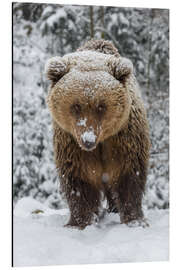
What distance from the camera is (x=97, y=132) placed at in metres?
4.26

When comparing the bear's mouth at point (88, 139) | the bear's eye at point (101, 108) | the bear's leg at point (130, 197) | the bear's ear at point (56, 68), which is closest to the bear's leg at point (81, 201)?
the bear's leg at point (130, 197)

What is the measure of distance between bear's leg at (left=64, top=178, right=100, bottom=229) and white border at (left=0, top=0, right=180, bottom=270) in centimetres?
45

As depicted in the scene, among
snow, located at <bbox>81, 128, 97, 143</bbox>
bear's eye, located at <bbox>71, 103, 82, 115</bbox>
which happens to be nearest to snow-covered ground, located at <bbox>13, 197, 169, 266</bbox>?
snow, located at <bbox>81, 128, 97, 143</bbox>

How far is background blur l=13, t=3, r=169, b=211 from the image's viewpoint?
5094 millimetres

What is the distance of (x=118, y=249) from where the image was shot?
4.95m

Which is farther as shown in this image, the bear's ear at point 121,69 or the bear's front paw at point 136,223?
the bear's front paw at point 136,223

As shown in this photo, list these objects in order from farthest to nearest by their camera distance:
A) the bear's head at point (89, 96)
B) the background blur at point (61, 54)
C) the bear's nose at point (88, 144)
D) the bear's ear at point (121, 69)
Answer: the background blur at point (61, 54), the bear's ear at point (121, 69), the bear's head at point (89, 96), the bear's nose at point (88, 144)

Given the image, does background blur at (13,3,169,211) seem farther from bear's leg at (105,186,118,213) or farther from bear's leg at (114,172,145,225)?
bear's leg at (114,172,145,225)

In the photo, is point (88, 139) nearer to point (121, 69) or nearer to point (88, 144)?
point (88, 144)

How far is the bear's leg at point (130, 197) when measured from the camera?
15.8 ft

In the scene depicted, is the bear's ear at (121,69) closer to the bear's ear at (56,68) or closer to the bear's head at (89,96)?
the bear's head at (89,96)

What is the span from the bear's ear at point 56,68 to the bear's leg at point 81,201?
1.01 meters

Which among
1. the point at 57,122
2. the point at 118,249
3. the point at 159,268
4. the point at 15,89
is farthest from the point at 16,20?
the point at 159,268
